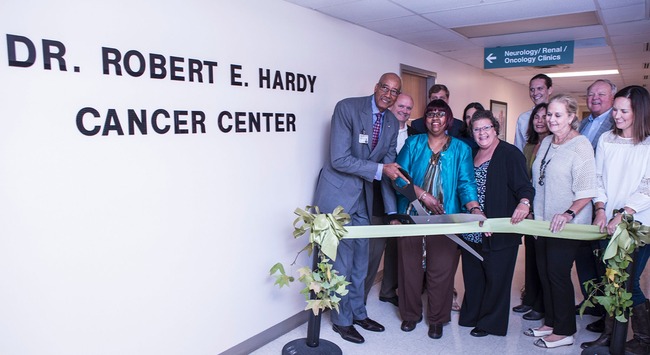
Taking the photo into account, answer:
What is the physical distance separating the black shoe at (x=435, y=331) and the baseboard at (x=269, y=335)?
3.24 ft

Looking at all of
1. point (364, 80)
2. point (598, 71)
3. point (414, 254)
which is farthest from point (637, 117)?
point (598, 71)

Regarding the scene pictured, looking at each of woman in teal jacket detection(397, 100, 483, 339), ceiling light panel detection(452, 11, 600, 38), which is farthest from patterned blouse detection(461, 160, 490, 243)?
ceiling light panel detection(452, 11, 600, 38)

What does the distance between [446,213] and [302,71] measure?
1526 mm

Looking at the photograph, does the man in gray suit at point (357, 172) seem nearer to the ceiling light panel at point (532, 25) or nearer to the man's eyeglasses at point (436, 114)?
the man's eyeglasses at point (436, 114)

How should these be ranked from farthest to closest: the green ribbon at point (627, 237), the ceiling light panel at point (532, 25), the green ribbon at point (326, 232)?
the ceiling light panel at point (532, 25) < the green ribbon at point (326, 232) < the green ribbon at point (627, 237)

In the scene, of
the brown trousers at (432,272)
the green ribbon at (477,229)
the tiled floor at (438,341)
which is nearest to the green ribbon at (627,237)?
the green ribbon at (477,229)

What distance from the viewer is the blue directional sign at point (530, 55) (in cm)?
513

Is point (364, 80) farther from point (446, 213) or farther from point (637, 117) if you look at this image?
point (637, 117)

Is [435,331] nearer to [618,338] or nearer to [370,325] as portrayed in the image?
[370,325]

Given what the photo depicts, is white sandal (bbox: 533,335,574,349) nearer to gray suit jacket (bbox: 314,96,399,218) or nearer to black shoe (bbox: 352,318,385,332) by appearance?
black shoe (bbox: 352,318,385,332)

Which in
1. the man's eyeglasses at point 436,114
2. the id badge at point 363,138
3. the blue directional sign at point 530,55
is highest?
the blue directional sign at point 530,55

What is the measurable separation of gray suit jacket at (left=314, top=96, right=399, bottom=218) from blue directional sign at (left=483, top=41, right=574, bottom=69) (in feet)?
8.81

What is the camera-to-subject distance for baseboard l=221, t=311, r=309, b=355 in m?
3.05

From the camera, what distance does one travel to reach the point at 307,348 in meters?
3.06
